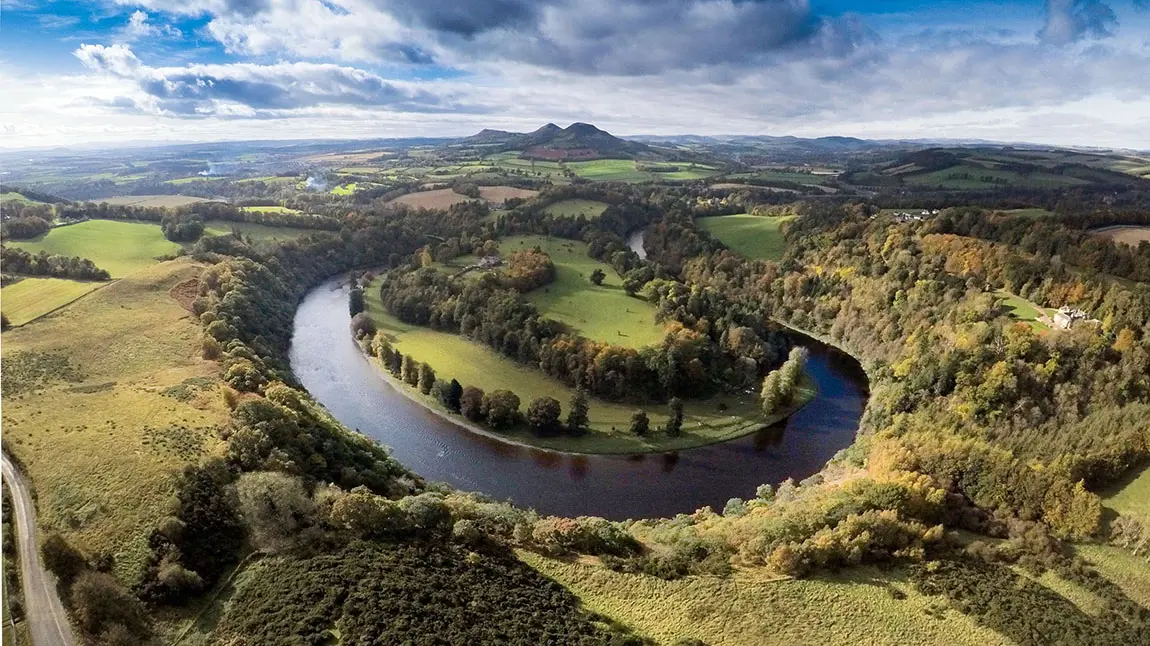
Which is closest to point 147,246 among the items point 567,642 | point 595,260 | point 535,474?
point 595,260

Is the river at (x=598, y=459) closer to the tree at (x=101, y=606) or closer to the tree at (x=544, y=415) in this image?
the tree at (x=544, y=415)

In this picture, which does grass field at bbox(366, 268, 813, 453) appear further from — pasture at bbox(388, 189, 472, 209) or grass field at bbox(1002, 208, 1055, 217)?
pasture at bbox(388, 189, 472, 209)

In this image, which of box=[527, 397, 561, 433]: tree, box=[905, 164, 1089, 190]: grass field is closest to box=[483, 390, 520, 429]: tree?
box=[527, 397, 561, 433]: tree

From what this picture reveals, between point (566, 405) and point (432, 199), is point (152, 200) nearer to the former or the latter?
point (432, 199)

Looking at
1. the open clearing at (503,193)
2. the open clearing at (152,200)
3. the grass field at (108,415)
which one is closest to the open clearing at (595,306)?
the grass field at (108,415)

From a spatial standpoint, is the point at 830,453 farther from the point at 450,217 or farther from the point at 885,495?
the point at 450,217

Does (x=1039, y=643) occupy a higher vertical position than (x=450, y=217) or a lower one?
lower
